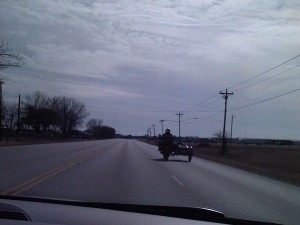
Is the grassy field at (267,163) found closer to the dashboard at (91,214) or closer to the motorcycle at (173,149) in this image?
the motorcycle at (173,149)

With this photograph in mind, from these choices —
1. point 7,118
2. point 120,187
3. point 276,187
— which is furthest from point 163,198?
point 7,118

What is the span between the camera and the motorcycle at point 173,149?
3462 cm

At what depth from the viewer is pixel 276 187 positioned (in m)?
18.4

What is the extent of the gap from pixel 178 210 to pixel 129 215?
72 cm

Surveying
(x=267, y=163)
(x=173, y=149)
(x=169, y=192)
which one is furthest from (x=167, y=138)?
(x=169, y=192)

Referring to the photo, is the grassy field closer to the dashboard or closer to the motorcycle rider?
the motorcycle rider

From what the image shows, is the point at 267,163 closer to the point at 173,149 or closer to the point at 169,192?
the point at 173,149

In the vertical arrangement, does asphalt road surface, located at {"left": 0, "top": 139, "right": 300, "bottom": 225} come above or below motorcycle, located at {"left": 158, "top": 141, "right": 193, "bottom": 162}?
below

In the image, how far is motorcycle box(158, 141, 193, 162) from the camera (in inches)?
1363

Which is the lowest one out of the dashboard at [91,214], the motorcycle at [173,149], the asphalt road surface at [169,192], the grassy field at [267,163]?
the asphalt road surface at [169,192]

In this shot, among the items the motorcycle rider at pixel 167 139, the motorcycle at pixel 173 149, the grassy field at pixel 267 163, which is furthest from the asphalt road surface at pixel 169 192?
the motorcycle at pixel 173 149

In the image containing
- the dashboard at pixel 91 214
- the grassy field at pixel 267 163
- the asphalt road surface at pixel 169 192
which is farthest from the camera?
the grassy field at pixel 267 163

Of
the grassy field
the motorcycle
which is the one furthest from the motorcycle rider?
the grassy field

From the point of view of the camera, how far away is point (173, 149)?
116ft
